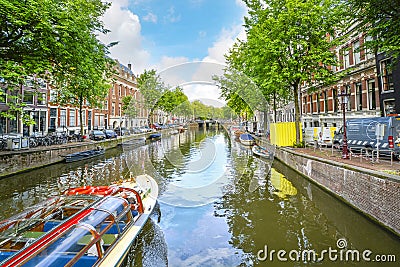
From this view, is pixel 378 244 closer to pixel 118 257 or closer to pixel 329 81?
pixel 118 257

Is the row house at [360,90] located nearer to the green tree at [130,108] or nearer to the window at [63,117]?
the green tree at [130,108]

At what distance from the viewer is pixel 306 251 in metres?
5.99

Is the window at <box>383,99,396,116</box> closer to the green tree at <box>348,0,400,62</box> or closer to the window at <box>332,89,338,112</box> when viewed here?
the window at <box>332,89,338,112</box>

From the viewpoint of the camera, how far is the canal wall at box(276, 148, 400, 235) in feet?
21.1

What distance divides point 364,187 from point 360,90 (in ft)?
59.0

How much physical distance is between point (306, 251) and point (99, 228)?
513cm

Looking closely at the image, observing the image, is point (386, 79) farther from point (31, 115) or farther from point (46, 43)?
point (31, 115)

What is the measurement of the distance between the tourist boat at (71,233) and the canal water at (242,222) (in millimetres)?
983

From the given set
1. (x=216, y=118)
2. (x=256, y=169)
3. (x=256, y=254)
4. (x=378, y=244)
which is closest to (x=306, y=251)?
(x=256, y=254)

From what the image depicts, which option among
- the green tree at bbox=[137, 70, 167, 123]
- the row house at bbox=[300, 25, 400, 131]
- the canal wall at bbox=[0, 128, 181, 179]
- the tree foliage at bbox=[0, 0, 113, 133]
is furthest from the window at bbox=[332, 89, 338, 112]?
the green tree at bbox=[137, 70, 167, 123]

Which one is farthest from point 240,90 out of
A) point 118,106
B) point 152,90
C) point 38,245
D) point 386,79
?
point 118,106

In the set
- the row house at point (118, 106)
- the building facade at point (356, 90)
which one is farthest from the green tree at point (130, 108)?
the building facade at point (356, 90)

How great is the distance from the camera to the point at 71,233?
396cm

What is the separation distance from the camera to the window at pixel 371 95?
20062mm
